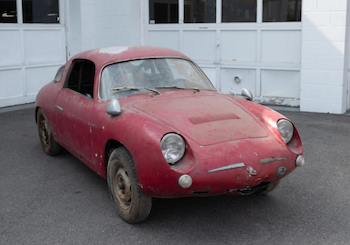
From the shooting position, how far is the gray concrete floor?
3.79 meters

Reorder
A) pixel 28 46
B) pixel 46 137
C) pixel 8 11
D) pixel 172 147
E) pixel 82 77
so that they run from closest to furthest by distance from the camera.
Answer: pixel 172 147
pixel 82 77
pixel 46 137
pixel 8 11
pixel 28 46

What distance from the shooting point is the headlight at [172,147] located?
3680 mm

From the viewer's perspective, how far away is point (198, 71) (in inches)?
209

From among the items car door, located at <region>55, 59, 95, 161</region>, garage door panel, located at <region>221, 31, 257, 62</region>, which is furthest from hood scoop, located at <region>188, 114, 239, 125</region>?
garage door panel, located at <region>221, 31, 257, 62</region>

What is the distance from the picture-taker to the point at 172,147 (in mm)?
3723

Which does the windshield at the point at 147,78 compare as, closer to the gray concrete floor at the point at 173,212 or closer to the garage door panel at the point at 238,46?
the gray concrete floor at the point at 173,212

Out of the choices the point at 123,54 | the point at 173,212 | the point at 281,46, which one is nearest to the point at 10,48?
the point at 281,46

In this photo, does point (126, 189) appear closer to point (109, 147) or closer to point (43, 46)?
point (109, 147)

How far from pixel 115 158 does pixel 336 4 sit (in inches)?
245

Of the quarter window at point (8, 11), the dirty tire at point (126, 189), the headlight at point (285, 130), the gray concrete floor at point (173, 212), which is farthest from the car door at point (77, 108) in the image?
the quarter window at point (8, 11)

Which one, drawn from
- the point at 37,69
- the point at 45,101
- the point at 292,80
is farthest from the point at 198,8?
the point at 45,101

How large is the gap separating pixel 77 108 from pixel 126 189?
1.38 meters

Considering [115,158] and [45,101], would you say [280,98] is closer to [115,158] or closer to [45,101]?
[45,101]

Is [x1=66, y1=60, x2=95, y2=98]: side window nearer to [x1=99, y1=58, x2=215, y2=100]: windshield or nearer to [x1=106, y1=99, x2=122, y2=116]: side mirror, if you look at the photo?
[x1=99, y1=58, x2=215, y2=100]: windshield
